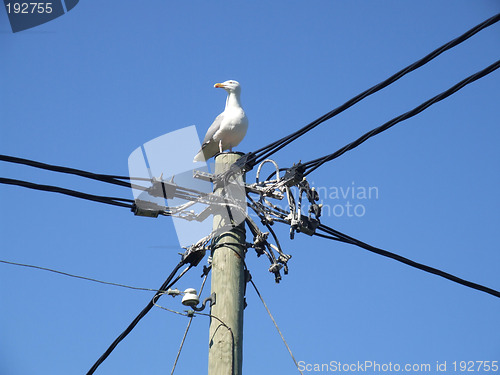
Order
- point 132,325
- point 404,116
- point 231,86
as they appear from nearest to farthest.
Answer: point 404,116 < point 132,325 < point 231,86

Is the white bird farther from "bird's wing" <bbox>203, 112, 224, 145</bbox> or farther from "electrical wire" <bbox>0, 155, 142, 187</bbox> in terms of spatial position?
"electrical wire" <bbox>0, 155, 142, 187</bbox>

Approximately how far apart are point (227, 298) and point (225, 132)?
236 cm

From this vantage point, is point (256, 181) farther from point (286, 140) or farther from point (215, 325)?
point (215, 325)

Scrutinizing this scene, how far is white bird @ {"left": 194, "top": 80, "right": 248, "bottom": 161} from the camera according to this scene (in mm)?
8180

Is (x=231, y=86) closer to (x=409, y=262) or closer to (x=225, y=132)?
(x=225, y=132)

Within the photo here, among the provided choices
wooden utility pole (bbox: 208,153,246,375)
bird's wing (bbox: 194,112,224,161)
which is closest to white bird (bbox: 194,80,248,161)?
bird's wing (bbox: 194,112,224,161)

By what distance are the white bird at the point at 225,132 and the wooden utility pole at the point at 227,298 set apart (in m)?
1.31

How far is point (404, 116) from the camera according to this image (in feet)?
19.9

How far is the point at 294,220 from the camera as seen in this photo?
679cm

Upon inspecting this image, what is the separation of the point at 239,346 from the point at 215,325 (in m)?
0.26

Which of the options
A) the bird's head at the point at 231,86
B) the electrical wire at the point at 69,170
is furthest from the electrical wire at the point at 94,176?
the bird's head at the point at 231,86

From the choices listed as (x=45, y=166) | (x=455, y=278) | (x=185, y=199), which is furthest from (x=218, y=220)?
(x=455, y=278)

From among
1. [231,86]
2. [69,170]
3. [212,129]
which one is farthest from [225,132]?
[69,170]

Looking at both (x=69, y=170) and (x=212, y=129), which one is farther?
(x=212, y=129)
